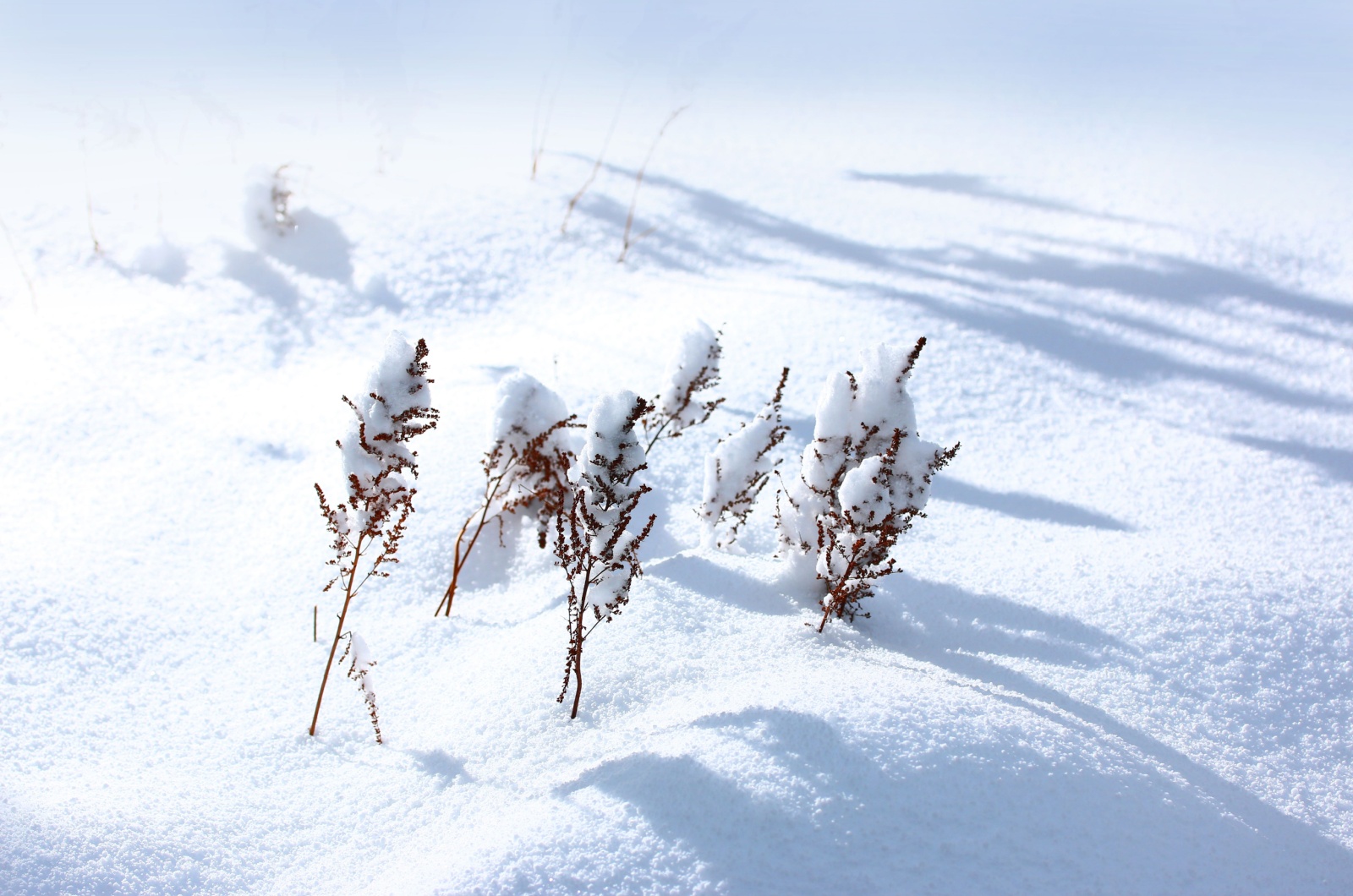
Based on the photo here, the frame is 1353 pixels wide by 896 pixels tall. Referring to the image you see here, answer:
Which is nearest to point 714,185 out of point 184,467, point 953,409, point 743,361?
point 743,361

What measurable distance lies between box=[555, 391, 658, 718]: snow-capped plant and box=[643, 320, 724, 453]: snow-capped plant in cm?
86

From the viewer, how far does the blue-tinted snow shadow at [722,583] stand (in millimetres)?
2758

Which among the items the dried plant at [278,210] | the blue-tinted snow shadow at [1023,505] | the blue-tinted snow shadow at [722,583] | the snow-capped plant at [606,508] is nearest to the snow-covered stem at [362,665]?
the snow-capped plant at [606,508]

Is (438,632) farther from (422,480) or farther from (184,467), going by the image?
(184,467)

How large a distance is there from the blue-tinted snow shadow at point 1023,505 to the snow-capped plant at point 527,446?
1792mm

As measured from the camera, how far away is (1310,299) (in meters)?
5.43

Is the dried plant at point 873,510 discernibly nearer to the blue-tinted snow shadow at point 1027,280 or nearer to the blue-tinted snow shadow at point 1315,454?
the blue-tinted snow shadow at point 1315,454

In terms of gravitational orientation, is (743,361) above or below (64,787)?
above

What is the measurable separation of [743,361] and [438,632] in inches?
99.7

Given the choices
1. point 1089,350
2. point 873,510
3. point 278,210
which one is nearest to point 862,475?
point 873,510

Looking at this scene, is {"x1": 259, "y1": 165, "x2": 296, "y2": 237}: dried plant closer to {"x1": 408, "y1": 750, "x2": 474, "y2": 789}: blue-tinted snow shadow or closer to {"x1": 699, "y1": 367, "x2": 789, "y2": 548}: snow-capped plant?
{"x1": 699, "y1": 367, "x2": 789, "y2": 548}: snow-capped plant

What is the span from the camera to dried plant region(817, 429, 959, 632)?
91.8 inches

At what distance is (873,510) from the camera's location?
7.73ft

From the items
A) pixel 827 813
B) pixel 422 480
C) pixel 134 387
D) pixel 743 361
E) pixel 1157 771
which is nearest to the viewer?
pixel 827 813
